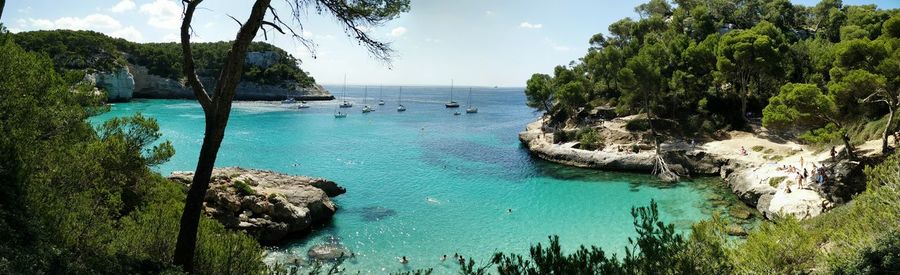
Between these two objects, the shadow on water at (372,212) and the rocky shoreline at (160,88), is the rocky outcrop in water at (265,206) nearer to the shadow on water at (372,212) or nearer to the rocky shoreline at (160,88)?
the shadow on water at (372,212)

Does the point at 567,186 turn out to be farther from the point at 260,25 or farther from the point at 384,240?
the point at 260,25

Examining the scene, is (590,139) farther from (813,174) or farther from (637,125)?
(813,174)

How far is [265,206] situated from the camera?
21781mm

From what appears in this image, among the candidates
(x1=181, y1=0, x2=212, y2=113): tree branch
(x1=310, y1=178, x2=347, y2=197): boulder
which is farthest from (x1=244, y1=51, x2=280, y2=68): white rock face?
(x1=181, y1=0, x2=212, y2=113): tree branch

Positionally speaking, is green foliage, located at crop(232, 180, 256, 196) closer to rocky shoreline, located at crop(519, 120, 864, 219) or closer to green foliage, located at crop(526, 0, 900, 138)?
rocky shoreline, located at crop(519, 120, 864, 219)

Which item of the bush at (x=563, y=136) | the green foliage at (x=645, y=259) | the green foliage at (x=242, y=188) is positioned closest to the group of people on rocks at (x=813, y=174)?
the bush at (x=563, y=136)

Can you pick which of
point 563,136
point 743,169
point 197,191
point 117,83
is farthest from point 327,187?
point 117,83

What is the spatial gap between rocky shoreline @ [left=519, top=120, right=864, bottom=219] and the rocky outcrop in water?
1912cm

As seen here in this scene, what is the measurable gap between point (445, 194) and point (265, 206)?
451 inches

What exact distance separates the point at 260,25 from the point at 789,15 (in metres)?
79.6

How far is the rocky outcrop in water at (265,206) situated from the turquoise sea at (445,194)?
2.89ft

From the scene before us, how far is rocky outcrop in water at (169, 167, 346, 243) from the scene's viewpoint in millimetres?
20453

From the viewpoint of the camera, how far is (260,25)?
26.2ft

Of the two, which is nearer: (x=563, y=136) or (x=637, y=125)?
(x=637, y=125)
